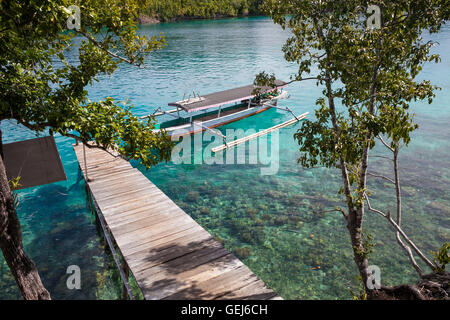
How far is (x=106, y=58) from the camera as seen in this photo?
24.0 ft

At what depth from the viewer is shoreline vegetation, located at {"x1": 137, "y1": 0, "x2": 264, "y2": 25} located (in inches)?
4899

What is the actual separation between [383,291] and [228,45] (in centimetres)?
6747

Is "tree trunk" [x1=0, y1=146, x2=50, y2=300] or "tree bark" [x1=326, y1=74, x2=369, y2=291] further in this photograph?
"tree bark" [x1=326, y1=74, x2=369, y2=291]

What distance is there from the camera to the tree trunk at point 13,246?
580cm

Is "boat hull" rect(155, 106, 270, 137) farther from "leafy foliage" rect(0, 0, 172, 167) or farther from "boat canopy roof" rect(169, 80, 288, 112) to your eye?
"leafy foliage" rect(0, 0, 172, 167)

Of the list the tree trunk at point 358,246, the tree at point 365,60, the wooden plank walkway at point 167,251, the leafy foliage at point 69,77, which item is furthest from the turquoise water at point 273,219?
the leafy foliage at point 69,77

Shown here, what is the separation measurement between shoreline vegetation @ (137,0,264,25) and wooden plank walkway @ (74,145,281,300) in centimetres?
11986

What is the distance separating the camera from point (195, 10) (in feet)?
437

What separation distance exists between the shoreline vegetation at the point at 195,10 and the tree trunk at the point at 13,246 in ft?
408

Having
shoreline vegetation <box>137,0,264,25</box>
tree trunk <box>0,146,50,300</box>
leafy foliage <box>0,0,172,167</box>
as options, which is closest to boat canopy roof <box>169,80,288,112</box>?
leafy foliage <box>0,0,172,167</box>

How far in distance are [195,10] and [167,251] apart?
468 ft

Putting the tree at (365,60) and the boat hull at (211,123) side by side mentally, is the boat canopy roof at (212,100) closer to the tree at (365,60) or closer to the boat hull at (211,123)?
the boat hull at (211,123)

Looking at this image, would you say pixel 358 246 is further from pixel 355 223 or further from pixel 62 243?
pixel 62 243

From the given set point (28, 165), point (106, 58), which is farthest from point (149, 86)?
point (106, 58)
